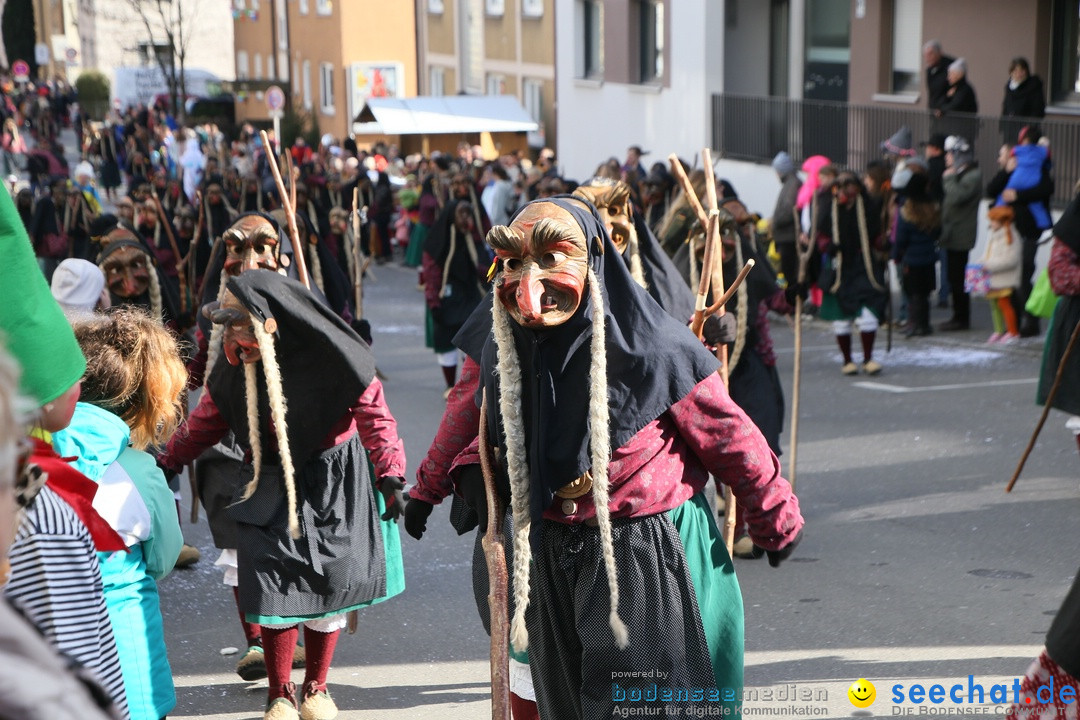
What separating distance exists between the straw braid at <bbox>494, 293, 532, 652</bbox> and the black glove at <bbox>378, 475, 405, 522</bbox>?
1220mm

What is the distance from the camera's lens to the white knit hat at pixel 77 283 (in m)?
6.46

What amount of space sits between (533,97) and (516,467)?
2747 centimetres

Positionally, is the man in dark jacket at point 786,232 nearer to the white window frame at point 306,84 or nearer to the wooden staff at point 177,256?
the wooden staff at point 177,256

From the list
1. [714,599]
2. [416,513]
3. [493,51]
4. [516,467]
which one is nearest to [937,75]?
[416,513]

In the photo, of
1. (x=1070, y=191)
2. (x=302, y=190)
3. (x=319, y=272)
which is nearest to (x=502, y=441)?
(x=319, y=272)

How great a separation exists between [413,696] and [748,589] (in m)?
1.83

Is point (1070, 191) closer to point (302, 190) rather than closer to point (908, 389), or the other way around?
point (908, 389)

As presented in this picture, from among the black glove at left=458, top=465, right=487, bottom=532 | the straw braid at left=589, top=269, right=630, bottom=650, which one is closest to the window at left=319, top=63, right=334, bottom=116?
the black glove at left=458, top=465, right=487, bottom=532

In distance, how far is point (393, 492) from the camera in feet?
15.3

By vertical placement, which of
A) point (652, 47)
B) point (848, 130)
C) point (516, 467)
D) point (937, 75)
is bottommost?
point (516, 467)

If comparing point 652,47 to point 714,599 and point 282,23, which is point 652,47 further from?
point 282,23

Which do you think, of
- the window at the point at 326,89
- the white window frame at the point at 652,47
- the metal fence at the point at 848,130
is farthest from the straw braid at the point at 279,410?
the window at the point at 326,89

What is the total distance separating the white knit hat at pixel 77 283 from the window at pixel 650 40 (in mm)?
18457

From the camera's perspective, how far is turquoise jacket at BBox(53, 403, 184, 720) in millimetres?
3238
